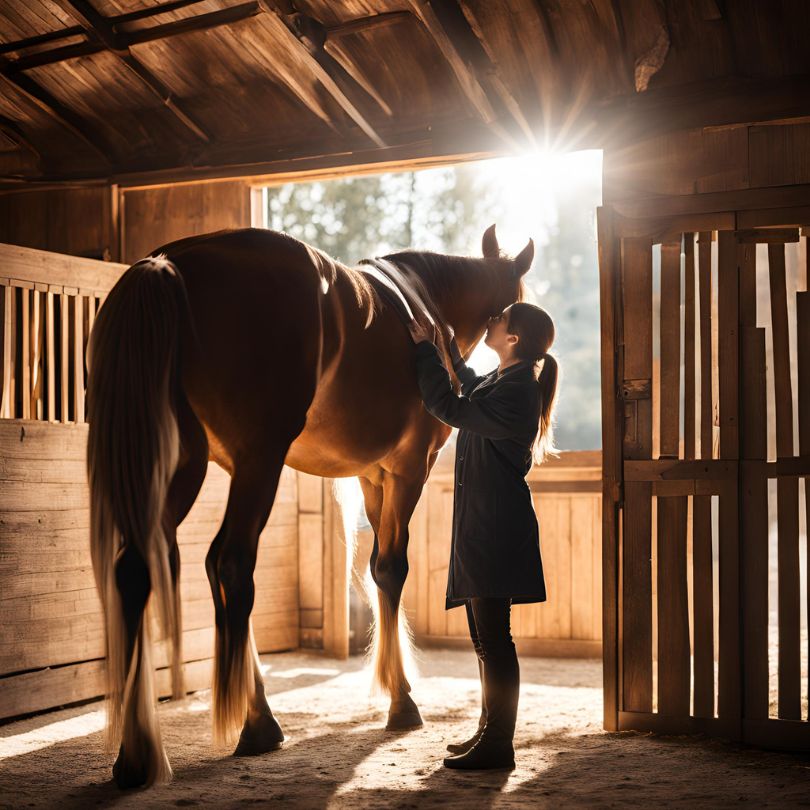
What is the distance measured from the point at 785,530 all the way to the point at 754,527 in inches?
4.5

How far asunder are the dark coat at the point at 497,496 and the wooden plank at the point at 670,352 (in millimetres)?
958

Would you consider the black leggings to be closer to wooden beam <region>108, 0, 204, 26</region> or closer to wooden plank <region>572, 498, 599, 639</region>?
wooden plank <region>572, 498, 599, 639</region>

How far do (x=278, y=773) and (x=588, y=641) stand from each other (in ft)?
10.6

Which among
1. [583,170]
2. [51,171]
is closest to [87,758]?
[51,171]

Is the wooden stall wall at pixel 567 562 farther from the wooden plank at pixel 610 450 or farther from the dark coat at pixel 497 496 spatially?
the dark coat at pixel 497 496

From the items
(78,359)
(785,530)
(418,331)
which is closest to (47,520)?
(78,359)

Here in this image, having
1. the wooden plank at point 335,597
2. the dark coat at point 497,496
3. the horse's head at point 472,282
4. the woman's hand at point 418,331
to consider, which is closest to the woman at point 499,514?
Result: the dark coat at point 497,496

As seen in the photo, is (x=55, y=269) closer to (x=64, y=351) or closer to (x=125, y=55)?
(x=64, y=351)

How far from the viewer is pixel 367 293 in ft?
11.1

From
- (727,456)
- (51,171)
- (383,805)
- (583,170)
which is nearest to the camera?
(383,805)

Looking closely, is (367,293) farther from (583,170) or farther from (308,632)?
(583,170)

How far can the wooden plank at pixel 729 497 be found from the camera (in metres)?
3.63

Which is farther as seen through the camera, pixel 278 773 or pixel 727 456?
pixel 727 456

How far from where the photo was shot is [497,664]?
299 cm
